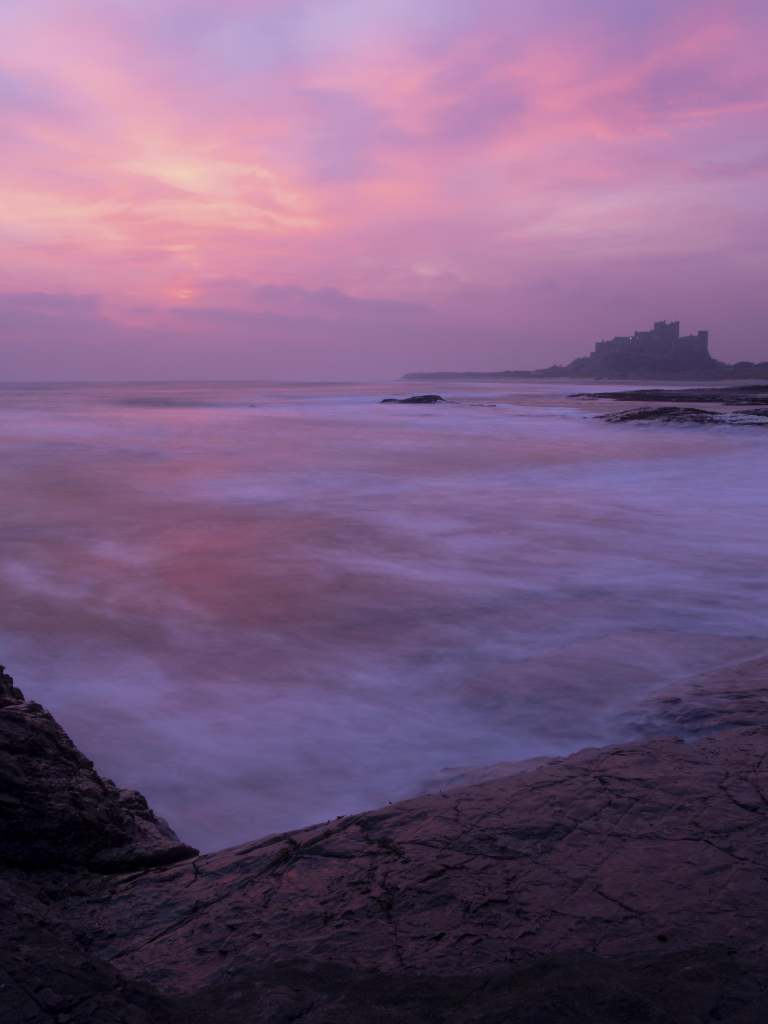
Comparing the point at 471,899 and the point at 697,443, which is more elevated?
the point at 697,443

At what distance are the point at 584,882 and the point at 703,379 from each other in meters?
94.4

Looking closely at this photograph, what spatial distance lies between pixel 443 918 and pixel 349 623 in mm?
2947

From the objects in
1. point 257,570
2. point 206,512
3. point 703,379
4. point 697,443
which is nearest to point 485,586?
point 257,570

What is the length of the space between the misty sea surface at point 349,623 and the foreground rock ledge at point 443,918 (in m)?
0.70

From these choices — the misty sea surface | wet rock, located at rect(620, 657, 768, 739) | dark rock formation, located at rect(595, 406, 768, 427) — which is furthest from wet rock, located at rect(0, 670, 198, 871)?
dark rock formation, located at rect(595, 406, 768, 427)

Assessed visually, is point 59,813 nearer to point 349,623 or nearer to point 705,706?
point 705,706

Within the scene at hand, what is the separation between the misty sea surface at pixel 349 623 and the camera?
2689 millimetres

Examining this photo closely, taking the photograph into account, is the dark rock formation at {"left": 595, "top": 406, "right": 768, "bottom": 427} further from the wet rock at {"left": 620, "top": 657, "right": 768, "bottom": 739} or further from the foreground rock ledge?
the foreground rock ledge

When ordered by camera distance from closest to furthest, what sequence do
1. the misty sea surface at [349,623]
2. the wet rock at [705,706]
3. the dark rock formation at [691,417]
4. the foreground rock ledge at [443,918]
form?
1. the foreground rock ledge at [443,918]
2. the wet rock at [705,706]
3. the misty sea surface at [349,623]
4. the dark rock formation at [691,417]

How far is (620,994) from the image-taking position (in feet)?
3.60

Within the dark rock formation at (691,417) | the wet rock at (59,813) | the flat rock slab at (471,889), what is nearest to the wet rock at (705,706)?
the flat rock slab at (471,889)

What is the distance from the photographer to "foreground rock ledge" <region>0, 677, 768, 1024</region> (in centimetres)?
110

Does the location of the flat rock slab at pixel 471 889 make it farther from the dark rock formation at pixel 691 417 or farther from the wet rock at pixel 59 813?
the dark rock formation at pixel 691 417

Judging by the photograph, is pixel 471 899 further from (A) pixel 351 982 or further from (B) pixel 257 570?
(B) pixel 257 570
